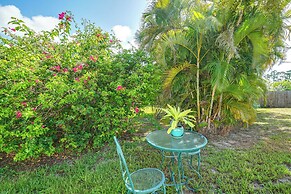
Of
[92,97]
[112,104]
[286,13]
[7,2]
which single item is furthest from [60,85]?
[286,13]

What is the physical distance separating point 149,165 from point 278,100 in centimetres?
1345

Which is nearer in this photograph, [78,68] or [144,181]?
[144,181]

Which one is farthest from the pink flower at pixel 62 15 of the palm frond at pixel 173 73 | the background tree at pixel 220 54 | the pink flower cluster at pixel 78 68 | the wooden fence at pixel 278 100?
the wooden fence at pixel 278 100

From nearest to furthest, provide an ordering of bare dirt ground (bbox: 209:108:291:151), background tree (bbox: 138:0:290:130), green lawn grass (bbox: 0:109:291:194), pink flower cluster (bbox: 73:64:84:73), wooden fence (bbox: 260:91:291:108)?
1. green lawn grass (bbox: 0:109:291:194)
2. pink flower cluster (bbox: 73:64:84:73)
3. background tree (bbox: 138:0:290:130)
4. bare dirt ground (bbox: 209:108:291:151)
5. wooden fence (bbox: 260:91:291:108)

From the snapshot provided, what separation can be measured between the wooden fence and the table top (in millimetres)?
12321

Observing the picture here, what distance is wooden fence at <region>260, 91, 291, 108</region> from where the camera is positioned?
12.1m

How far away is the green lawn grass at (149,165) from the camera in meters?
2.35

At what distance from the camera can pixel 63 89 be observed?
9.59ft

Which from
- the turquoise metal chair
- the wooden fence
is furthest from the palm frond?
the wooden fence

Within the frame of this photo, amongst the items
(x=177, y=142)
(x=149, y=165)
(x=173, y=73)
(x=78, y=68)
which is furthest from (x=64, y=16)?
(x=149, y=165)

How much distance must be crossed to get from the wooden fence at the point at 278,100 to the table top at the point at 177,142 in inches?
485

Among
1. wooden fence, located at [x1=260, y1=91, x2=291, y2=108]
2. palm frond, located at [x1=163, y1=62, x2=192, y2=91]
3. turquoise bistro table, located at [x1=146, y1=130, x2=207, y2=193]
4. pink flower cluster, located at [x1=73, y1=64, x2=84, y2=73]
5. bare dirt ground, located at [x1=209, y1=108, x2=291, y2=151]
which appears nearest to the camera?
turquoise bistro table, located at [x1=146, y1=130, x2=207, y2=193]

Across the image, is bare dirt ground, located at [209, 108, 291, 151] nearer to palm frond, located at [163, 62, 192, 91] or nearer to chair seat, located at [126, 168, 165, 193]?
palm frond, located at [163, 62, 192, 91]

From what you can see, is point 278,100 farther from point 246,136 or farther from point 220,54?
point 220,54
